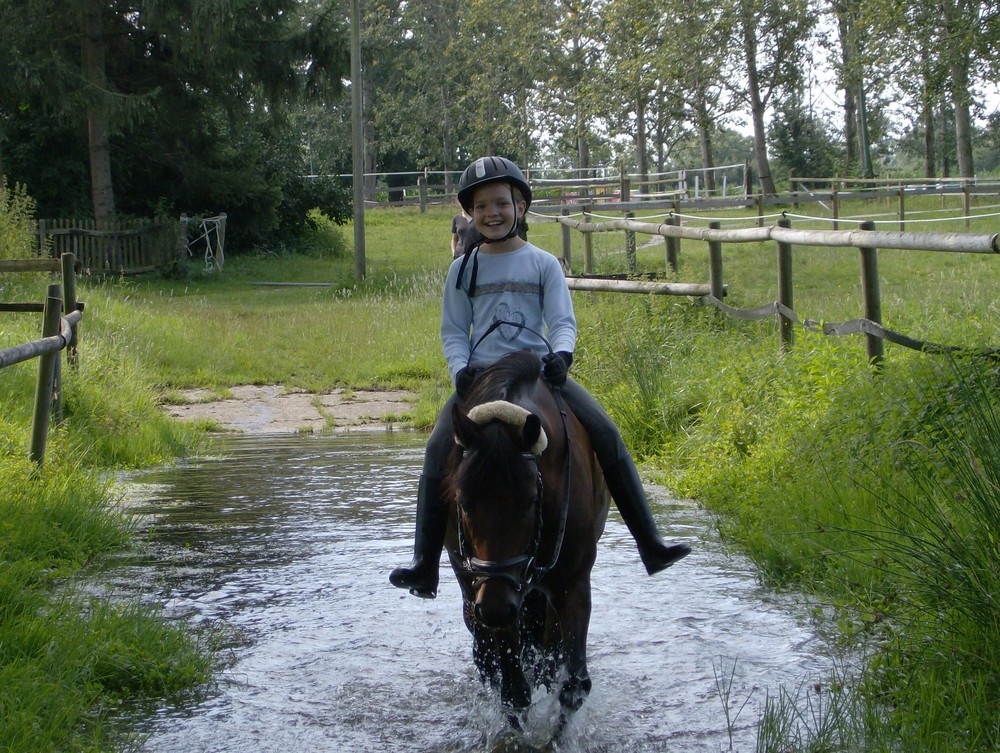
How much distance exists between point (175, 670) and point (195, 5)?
24.7 meters

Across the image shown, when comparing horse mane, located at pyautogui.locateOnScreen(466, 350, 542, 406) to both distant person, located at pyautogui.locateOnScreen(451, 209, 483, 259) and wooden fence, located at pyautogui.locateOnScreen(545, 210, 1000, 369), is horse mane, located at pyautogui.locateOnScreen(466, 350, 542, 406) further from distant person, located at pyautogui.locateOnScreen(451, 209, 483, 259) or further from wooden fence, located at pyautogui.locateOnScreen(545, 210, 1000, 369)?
distant person, located at pyautogui.locateOnScreen(451, 209, 483, 259)

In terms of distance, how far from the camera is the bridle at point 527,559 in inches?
A: 142

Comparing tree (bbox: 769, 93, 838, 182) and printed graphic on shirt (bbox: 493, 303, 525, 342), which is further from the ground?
tree (bbox: 769, 93, 838, 182)

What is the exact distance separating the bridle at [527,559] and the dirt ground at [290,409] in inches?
317

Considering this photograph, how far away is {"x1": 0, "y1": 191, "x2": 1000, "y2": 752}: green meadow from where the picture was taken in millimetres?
3988

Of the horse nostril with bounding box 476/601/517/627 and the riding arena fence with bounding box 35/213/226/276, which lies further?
the riding arena fence with bounding box 35/213/226/276

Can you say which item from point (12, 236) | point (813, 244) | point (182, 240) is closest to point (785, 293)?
point (813, 244)

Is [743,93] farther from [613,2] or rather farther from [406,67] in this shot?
[406,67]

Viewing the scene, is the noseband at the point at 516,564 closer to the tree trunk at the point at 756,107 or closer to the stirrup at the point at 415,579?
the stirrup at the point at 415,579

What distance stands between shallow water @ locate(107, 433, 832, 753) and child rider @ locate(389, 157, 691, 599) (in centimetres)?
55

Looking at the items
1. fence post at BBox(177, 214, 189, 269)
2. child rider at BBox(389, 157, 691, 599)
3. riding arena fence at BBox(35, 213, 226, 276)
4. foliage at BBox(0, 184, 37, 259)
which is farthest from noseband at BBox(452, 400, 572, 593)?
fence post at BBox(177, 214, 189, 269)

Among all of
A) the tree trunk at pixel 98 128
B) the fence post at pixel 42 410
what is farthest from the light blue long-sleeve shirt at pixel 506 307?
the tree trunk at pixel 98 128

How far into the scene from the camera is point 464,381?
433cm

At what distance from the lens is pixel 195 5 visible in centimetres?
2667
